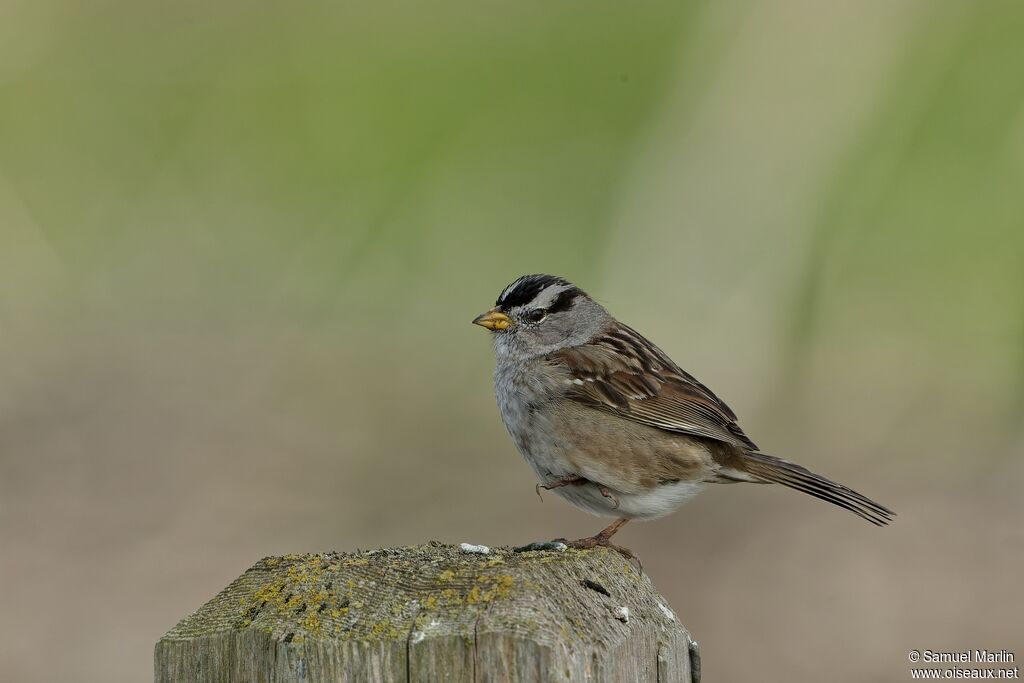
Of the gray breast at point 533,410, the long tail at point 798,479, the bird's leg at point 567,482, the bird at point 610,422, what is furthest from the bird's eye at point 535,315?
the long tail at point 798,479

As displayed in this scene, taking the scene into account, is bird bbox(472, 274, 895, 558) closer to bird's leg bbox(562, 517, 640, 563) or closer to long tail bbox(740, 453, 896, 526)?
long tail bbox(740, 453, 896, 526)

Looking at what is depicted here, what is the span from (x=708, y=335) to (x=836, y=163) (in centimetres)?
126

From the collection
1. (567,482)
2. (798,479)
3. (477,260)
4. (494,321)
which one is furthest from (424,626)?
(477,260)

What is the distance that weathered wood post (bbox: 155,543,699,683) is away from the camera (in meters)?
2.30

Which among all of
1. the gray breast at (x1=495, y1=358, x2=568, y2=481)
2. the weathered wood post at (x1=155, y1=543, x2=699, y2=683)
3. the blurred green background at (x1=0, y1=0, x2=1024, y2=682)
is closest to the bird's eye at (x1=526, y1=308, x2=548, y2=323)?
the gray breast at (x1=495, y1=358, x2=568, y2=481)

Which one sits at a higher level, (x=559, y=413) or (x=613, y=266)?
(x=613, y=266)

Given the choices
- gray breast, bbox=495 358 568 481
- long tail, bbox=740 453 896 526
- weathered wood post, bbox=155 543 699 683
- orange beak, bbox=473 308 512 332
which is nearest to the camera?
weathered wood post, bbox=155 543 699 683

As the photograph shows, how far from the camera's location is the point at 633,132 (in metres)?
7.97

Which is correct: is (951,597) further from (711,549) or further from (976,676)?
(976,676)

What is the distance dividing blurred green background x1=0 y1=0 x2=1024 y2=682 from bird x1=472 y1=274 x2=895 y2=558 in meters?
2.03

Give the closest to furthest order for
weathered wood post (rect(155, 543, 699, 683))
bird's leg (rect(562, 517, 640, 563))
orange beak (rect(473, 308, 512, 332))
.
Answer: weathered wood post (rect(155, 543, 699, 683))
bird's leg (rect(562, 517, 640, 563))
orange beak (rect(473, 308, 512, 332))

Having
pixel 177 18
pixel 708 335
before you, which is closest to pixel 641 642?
pixel 708 335

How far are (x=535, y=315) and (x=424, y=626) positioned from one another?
3035 millimetres

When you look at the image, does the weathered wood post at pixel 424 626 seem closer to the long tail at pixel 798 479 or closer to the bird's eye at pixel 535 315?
the long tail at pixel 798 479
